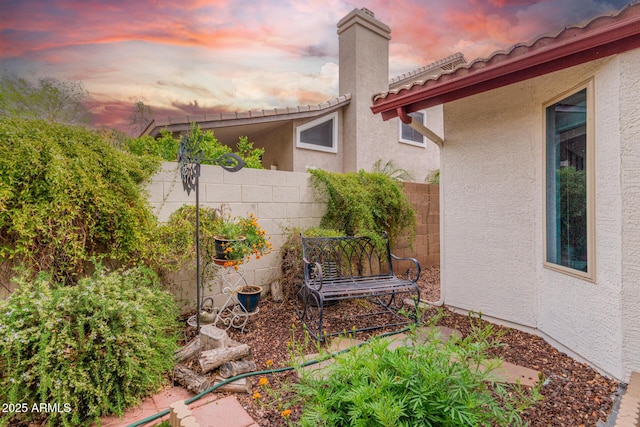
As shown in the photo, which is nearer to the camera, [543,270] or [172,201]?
[543,270]

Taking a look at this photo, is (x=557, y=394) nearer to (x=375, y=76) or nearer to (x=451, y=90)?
(x=451, y=90)

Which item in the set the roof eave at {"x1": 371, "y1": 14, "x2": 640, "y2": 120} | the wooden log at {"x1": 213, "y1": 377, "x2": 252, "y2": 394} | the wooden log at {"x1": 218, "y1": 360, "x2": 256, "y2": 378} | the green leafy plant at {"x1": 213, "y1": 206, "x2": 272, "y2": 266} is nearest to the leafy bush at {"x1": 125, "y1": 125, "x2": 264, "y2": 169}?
the green leafy plant at {"x1": 213, "y1": 206, "x2": 272, "y2": 266}

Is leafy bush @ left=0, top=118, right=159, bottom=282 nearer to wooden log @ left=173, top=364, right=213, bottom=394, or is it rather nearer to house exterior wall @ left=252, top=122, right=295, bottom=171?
wooden log @ left=173, top=364, right=213, bottom=394

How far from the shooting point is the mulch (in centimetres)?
191

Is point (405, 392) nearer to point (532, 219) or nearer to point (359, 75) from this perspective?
point (532, 219)

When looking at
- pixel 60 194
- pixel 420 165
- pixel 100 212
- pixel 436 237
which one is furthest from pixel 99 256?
pixel 420 165

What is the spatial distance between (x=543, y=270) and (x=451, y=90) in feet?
6.70

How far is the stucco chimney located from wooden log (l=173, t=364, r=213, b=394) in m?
5.93

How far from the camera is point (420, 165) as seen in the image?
8.98 meters

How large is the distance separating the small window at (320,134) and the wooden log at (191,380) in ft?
17.5

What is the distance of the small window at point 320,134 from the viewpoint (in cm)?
702

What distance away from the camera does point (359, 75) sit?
25.1 feet

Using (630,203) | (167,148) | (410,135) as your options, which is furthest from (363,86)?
(630,203)

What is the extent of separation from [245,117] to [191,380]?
16.2 ft
